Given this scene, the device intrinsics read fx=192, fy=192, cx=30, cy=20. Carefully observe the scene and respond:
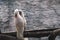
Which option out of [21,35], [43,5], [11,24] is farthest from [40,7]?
[21,35]

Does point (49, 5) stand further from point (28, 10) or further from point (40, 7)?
point (28, 10)

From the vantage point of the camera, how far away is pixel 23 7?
289cm

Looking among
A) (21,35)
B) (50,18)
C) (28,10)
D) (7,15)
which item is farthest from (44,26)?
(21,35)

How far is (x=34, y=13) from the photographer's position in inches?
113

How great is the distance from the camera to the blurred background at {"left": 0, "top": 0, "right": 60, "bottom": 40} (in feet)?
9.29

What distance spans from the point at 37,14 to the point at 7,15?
45 centimetres

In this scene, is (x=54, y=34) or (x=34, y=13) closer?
(x=54, y=34)

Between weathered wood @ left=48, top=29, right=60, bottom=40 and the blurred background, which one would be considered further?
the blurred background

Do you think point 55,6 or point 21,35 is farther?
point 55,6

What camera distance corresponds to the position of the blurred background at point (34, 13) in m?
2.83

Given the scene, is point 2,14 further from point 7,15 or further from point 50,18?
point 50,18

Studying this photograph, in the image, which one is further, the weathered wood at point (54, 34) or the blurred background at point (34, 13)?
the blurred background at point (34, 13)

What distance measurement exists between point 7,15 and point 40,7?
507mm

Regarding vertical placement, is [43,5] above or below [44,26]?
above
